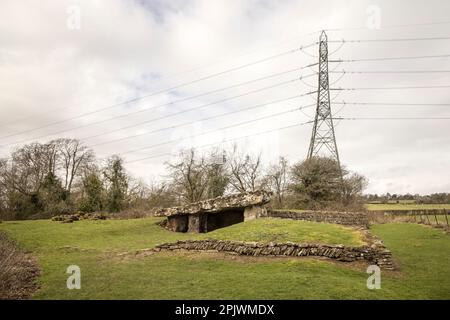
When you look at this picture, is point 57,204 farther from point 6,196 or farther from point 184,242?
point 184,242

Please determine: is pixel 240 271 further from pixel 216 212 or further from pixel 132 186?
pixel 132 186

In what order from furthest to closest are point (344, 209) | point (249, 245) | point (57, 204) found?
point (57, 204) < point (344, 209) < point (249, 245)

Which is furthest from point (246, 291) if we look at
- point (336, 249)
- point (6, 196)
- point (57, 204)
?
point (6, 196)

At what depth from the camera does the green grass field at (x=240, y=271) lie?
9102 mm

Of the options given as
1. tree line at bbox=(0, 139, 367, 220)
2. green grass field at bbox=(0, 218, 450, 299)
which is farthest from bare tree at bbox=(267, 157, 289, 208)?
green grass field at bbox=(0, 218, 450, 299)

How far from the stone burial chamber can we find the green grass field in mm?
2611

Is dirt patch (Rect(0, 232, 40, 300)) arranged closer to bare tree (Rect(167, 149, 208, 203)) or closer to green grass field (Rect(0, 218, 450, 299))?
green grass field (Rect(0, 218, 450, 299))

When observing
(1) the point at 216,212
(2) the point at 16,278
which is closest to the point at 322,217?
(1) the point at 216,212

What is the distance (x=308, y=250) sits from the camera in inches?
504

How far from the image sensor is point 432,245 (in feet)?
53.8

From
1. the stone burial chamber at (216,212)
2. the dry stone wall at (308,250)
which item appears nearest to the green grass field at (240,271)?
the dry stone wall at (308,250)

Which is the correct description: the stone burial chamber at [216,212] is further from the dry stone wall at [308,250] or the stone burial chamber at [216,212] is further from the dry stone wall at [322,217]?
the dry stone wall at [308,250]

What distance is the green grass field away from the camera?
9102mm
